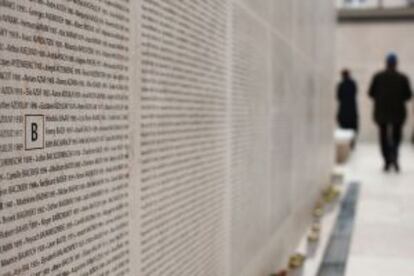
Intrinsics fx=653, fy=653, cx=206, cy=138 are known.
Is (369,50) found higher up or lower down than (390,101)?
higher up

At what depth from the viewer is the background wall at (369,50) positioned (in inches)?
644

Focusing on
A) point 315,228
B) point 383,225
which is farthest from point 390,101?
point 315,228

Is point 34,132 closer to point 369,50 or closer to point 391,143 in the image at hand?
point 391,143

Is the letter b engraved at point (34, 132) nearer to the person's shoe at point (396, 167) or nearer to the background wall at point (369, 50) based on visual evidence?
the person's shoe at point (396, 167)

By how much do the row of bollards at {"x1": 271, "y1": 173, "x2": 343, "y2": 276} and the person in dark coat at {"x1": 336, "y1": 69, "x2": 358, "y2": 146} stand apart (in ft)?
15.5

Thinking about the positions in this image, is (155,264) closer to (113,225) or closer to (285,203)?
(113,225)

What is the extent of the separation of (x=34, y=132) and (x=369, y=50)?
1648 centimetres

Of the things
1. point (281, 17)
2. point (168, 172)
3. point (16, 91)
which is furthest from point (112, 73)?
point (281, 17)

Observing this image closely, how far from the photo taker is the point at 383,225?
5.29m

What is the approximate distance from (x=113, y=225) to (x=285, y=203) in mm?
2675

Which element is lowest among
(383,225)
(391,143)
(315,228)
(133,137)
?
(383,225)

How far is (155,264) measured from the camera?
5.12ft

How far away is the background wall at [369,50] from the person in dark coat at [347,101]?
A: 13.3 ft

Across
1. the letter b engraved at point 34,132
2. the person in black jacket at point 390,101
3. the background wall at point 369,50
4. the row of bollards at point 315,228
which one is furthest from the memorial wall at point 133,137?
the background wall at point 369,50
